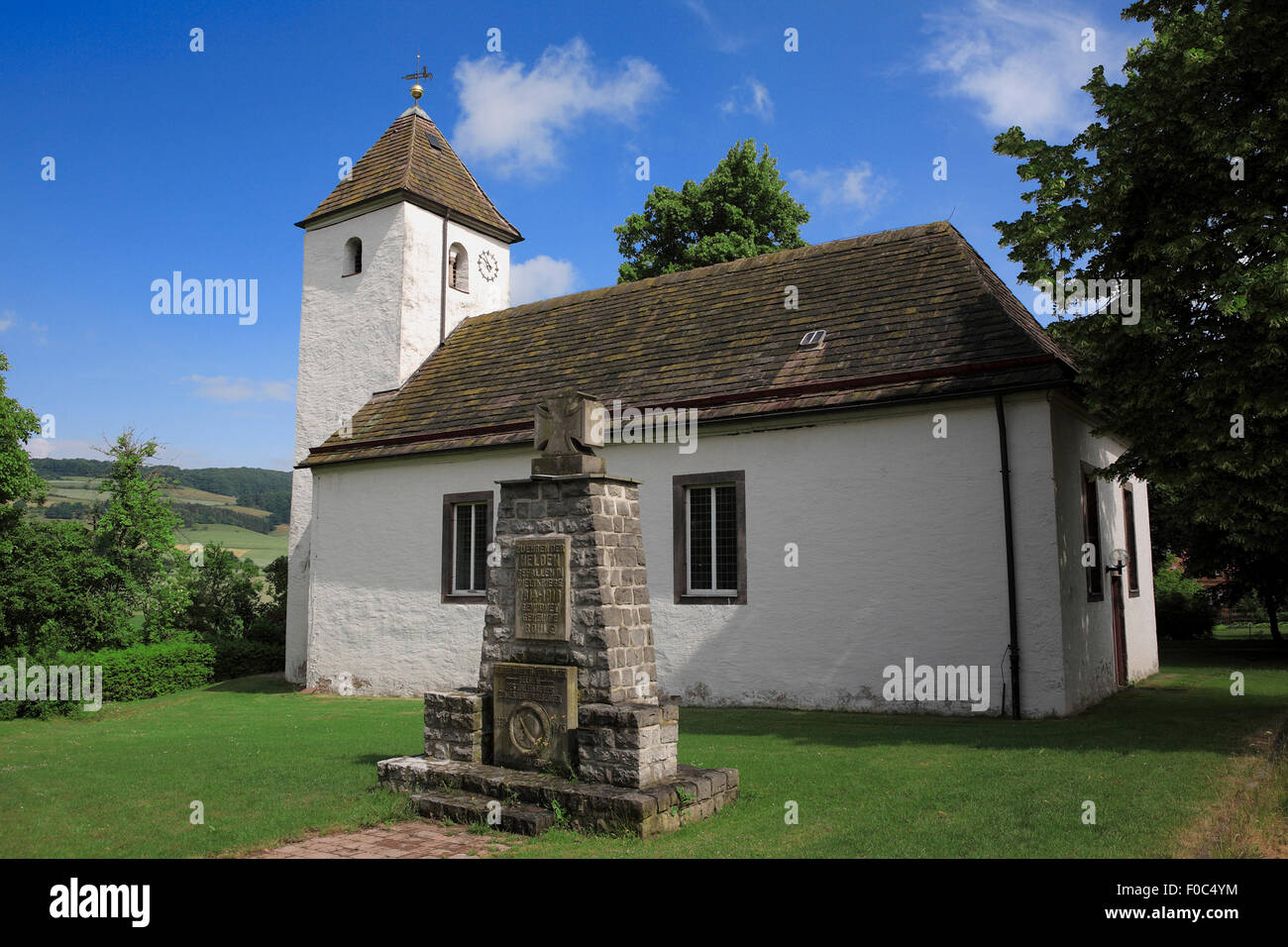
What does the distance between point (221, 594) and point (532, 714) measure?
20486mm

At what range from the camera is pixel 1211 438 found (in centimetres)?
953

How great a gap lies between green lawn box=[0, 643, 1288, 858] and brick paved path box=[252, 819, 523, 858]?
0.79 ft

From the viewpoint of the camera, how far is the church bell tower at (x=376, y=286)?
20562mm

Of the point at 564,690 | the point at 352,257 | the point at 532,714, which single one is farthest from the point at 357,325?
the point at 564,690

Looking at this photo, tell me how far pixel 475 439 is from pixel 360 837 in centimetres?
1063

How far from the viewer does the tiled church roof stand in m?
12.8

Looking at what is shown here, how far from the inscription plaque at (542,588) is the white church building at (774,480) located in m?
0.26

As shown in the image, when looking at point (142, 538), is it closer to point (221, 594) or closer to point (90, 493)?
point (221, 594)

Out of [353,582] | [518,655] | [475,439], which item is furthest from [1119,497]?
[353,582]

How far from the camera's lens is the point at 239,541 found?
3894cm

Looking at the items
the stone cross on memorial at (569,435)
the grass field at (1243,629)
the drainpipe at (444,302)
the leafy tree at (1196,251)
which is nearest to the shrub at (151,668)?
Answer: the drainpipe at (444,302)

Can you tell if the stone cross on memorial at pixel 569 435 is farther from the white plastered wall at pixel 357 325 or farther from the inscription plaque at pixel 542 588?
the white plastered wall at pixel 357 325

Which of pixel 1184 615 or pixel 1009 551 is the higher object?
pixel 1009 551

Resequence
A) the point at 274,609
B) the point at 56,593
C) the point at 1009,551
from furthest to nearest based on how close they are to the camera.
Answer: the point at 274,609
the point at 56,593
the point at 1009,551
